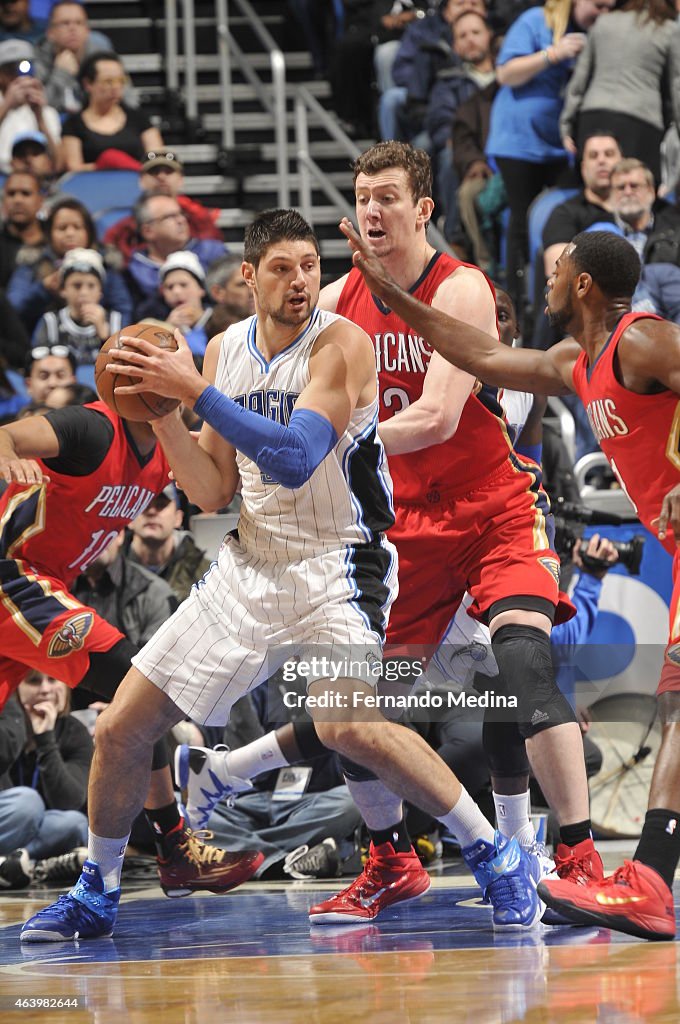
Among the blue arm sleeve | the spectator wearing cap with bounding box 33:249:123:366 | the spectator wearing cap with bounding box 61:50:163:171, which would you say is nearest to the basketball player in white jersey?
the blue arm sleeve

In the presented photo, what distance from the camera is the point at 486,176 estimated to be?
1058 cm

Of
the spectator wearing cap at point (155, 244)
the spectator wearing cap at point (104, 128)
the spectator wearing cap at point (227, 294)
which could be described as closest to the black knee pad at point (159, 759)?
the spectator wearing cap at point (227, 294)

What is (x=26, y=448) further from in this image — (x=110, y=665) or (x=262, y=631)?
(x=262, y=631)

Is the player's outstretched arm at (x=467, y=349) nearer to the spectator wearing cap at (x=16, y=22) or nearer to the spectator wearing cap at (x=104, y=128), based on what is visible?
the spectator wearing cap at (x=104, y=128)

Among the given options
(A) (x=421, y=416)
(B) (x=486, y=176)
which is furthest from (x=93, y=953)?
(B) (x=486, y=176)

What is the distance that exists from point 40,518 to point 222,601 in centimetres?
127

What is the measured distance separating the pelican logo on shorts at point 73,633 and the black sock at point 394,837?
1249mm

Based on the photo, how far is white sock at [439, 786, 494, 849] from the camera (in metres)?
4.67

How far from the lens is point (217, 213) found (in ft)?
37.3

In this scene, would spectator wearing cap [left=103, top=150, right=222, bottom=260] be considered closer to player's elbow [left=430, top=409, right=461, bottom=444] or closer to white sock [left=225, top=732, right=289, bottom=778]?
white sock [left=225, top=732, right=289, bottom=778]

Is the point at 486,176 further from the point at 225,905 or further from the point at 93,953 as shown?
the point at 93,953

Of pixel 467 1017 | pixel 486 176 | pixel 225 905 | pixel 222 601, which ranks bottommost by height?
pixel 225 905

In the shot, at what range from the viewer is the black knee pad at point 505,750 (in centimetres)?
508

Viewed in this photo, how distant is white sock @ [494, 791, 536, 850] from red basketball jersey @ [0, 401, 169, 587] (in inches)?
67.4
